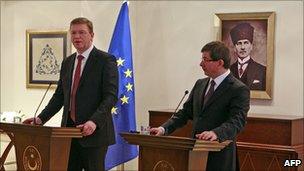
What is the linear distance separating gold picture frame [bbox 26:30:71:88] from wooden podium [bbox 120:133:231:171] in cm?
387

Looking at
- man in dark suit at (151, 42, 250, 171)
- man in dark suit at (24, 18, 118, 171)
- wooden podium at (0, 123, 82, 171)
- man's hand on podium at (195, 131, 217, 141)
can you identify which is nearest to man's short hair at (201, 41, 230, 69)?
man in dark suit at (151, 42, 250, 171)

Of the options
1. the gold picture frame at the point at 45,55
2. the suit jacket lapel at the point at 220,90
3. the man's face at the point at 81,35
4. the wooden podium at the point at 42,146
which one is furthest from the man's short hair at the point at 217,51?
the gold picture frame at the point at 45,55

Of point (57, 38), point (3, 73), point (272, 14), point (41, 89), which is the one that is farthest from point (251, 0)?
point (3, 73)

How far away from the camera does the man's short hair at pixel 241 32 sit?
5637 mm

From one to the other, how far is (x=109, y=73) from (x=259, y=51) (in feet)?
7.86

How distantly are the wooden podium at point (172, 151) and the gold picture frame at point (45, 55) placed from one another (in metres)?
3.87

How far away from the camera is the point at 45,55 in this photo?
697 centimetres

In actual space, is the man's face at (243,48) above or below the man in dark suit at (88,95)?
above

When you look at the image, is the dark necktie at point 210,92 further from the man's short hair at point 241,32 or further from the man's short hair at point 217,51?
the man's short hair at point 241,32

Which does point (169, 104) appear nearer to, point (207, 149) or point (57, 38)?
point (57, 38)

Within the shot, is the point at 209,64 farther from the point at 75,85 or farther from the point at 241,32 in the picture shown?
the point at 241,32

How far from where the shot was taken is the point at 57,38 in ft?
22.4

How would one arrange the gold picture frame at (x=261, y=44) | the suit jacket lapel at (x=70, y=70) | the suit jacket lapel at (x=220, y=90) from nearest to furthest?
the suit jacket lapel at (x=220, y=90)
the suit jacket lapel at (x=70, y=70)
the gold picture frame at (x=261, y=44)

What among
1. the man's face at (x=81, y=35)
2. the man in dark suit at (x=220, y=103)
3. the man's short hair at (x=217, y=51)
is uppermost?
the man's face at (x=81, y=35)
